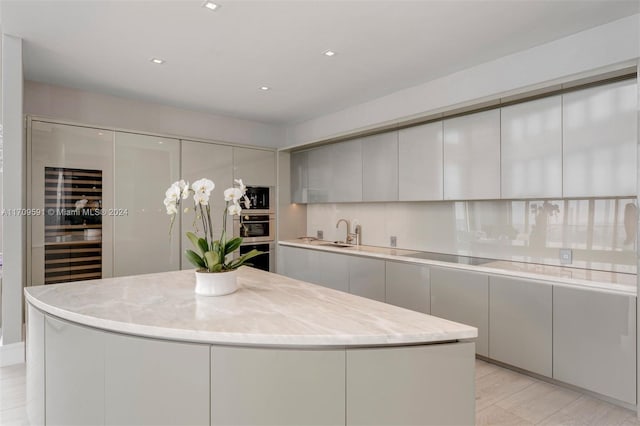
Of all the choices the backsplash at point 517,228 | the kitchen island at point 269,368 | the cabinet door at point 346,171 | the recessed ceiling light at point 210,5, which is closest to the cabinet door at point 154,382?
the kitchen island at point 269,368

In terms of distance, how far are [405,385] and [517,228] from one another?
8.19 ft

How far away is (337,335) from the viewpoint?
131 cm

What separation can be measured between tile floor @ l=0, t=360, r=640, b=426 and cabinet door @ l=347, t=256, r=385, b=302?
1.25m

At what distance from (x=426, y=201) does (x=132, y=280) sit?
291 cm

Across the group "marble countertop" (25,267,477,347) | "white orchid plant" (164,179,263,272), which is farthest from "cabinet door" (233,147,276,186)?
"white orchid plant" (164,179,263,272)

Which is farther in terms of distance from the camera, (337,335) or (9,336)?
(9,336)

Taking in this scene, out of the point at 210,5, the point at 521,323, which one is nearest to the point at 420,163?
the point at 521,323

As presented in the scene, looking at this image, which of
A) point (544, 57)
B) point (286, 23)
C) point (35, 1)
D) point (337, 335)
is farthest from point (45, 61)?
point (544, 57)

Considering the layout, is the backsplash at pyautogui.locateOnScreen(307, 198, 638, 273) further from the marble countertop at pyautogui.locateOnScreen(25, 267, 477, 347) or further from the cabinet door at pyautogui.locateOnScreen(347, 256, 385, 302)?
the marble countertop at pyautogui.locateOnScreen(25, 267, 477, 347)

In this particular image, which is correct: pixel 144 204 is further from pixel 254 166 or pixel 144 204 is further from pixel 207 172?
A: pixel 254 166

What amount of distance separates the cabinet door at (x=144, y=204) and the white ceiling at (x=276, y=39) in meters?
0.67

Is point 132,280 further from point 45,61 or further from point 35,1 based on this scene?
point 45,61

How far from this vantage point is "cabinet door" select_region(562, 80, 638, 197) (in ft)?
7.97

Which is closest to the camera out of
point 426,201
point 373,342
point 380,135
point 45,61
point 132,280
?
point 373,342
